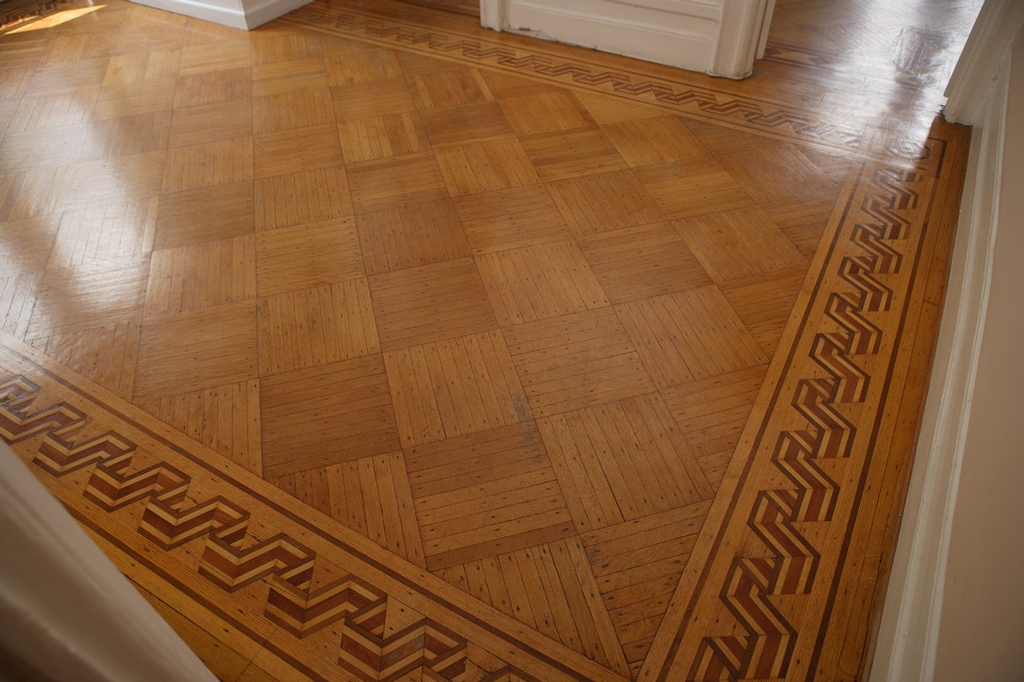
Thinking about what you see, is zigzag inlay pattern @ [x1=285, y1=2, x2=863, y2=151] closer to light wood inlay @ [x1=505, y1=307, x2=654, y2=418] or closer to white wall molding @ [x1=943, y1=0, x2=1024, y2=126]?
white wall molding @ [x1=943, y1=0, x2=1024, y2=126]

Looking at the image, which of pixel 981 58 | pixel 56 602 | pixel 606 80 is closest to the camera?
pixel 56 602

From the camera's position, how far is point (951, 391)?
1.79m

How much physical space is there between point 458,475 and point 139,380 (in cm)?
114

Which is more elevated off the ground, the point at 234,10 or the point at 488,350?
the point at 234,10

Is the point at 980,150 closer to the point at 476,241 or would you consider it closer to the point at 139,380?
the point at 476,241

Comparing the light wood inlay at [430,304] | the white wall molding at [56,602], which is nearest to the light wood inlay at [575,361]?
A: the light wood inlay at [430,304]

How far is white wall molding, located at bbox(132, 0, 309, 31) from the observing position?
14.1 feet

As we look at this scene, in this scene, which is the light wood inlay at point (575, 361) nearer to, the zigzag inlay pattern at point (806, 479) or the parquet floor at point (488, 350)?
the parquet floor at point (488, 350)

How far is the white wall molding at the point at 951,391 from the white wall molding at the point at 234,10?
4.07 meters

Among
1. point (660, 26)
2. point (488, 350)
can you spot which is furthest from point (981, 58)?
point (488, 350)

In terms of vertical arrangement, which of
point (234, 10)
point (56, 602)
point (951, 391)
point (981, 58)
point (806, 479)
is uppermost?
point (56, 602)

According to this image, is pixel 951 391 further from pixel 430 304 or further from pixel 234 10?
pixel 234 10

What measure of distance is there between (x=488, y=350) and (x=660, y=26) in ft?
8.19

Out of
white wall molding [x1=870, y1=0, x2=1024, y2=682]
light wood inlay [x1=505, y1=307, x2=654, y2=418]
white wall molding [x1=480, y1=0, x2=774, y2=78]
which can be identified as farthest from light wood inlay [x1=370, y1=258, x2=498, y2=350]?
white wall molding [x1=480, y1=0, x2=774, y2=78]
